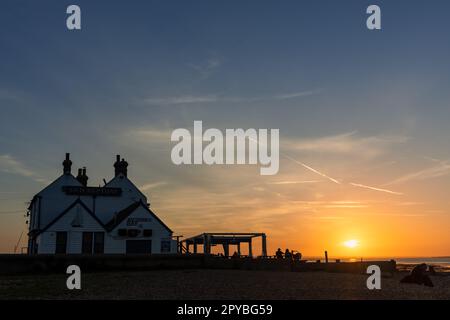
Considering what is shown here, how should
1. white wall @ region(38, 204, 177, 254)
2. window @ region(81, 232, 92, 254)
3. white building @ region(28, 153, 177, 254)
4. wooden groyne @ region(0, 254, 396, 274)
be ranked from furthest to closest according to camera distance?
1. window @ region(81, 232, 92, 254)
2. white building @ region(28, 153, 177, 254)
3. white wall @ region(38, 204, 177, 254)
4. wooden groyne @ region(0, 254, 396, 274)

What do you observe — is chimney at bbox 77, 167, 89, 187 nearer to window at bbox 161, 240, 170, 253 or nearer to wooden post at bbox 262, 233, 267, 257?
window at bbox 161, 240, 170, 253

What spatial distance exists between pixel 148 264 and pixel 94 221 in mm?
15349

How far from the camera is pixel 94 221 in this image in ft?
167

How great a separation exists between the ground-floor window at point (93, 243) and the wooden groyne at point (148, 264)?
14.3m

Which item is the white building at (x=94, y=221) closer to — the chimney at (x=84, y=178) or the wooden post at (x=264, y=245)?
the chimney at (x=84, y=178)

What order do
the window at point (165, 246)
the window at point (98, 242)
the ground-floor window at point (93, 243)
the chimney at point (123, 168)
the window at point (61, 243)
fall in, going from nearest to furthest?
the window at point (61, 243) < the ground-floor window at point (93, 243) < the window at point (98, 242) < the window at point (165, 246) < the chimney at point (123, 168)

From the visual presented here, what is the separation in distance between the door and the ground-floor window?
9.06ft

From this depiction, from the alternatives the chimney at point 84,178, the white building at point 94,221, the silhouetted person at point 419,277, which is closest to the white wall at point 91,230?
the white building at point 94,221

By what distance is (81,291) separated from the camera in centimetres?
2234

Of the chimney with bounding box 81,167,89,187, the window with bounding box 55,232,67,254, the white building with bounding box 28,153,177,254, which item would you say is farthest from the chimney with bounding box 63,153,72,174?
the window with bounding box 55,232,67,254

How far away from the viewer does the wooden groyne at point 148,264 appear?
114ft

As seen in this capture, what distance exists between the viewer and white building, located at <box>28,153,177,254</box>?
49812 mm
